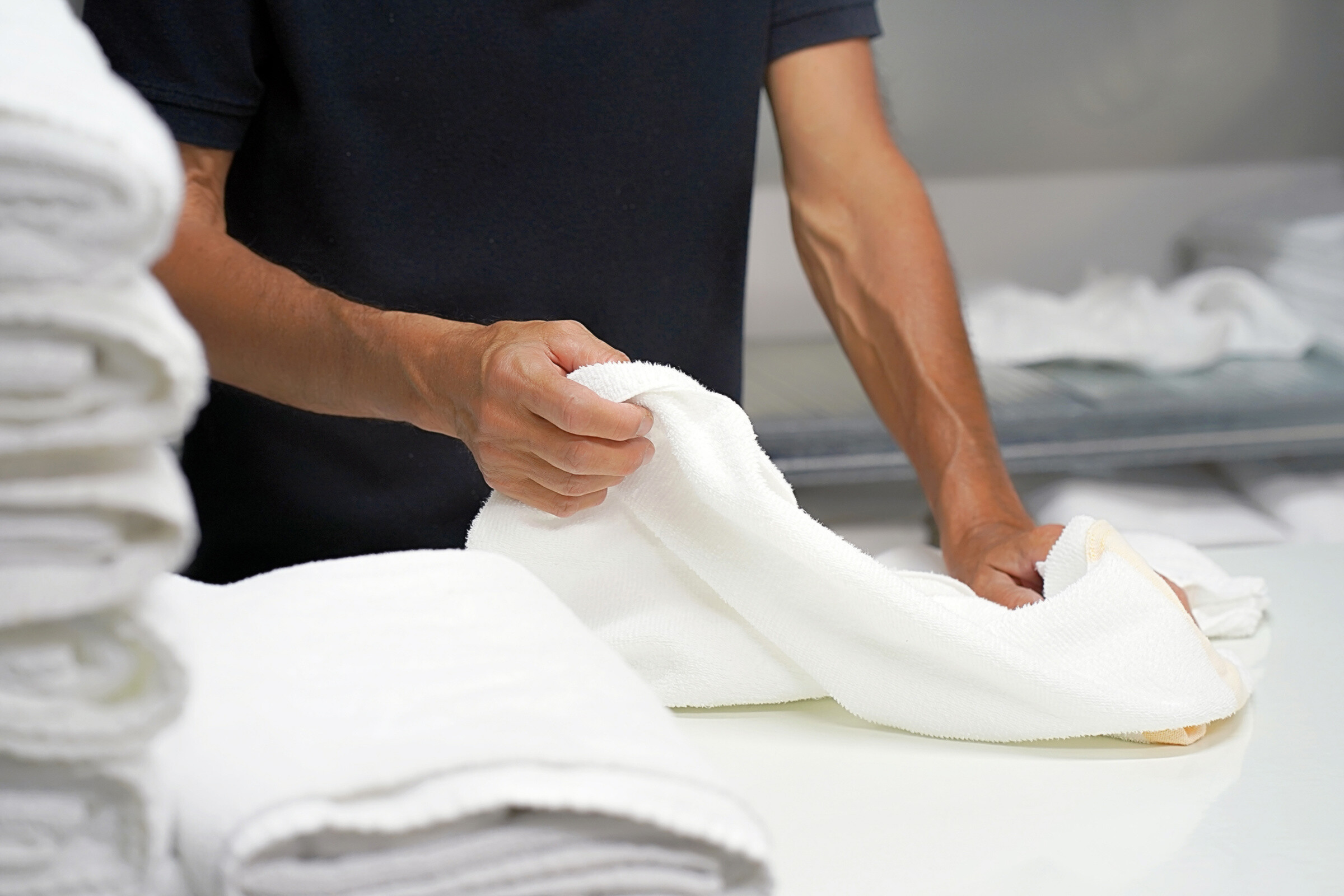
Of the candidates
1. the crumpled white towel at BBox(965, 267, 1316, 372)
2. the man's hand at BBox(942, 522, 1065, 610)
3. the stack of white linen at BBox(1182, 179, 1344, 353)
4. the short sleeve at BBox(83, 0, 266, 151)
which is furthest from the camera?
the stack of white linen at BBox(1182, 179, 1344, 353)

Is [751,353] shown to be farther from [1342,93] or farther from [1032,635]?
[1032,635]

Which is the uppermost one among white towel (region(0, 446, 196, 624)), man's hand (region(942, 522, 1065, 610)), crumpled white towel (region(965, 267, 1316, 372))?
white towel (region(0, 446, 196, 624))

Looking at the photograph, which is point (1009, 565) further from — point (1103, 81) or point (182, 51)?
point (1103, 81)

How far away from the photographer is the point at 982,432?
3.24 ft

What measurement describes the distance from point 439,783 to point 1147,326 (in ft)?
5.56

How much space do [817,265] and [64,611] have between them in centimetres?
94

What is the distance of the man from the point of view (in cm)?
91

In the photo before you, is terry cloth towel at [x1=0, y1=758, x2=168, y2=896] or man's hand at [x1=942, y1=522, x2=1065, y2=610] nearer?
terry cloth towel at [x1=0, y1=758, x2=168, y2=896]

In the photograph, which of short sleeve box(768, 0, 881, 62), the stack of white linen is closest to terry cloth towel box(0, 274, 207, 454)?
short sleeve box(768, 0, 881, 62)

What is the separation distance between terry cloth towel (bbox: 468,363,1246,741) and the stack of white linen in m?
1.45

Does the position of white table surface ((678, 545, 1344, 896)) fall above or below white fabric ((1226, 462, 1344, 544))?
above

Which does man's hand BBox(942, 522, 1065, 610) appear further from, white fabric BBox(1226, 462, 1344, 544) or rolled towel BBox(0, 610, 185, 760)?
white fabric BBox(1226, 462, 1344, 544)

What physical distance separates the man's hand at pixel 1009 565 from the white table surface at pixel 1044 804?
14 cm

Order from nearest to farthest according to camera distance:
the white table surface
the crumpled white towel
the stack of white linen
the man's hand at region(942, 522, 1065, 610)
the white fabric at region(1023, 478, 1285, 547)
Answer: the white table surface → the man's hand at region(942, 522, 1065, 610) → the white fabric at region(1023, 478, 1285, 547) → the crumpled white towel → the stack of white linen
